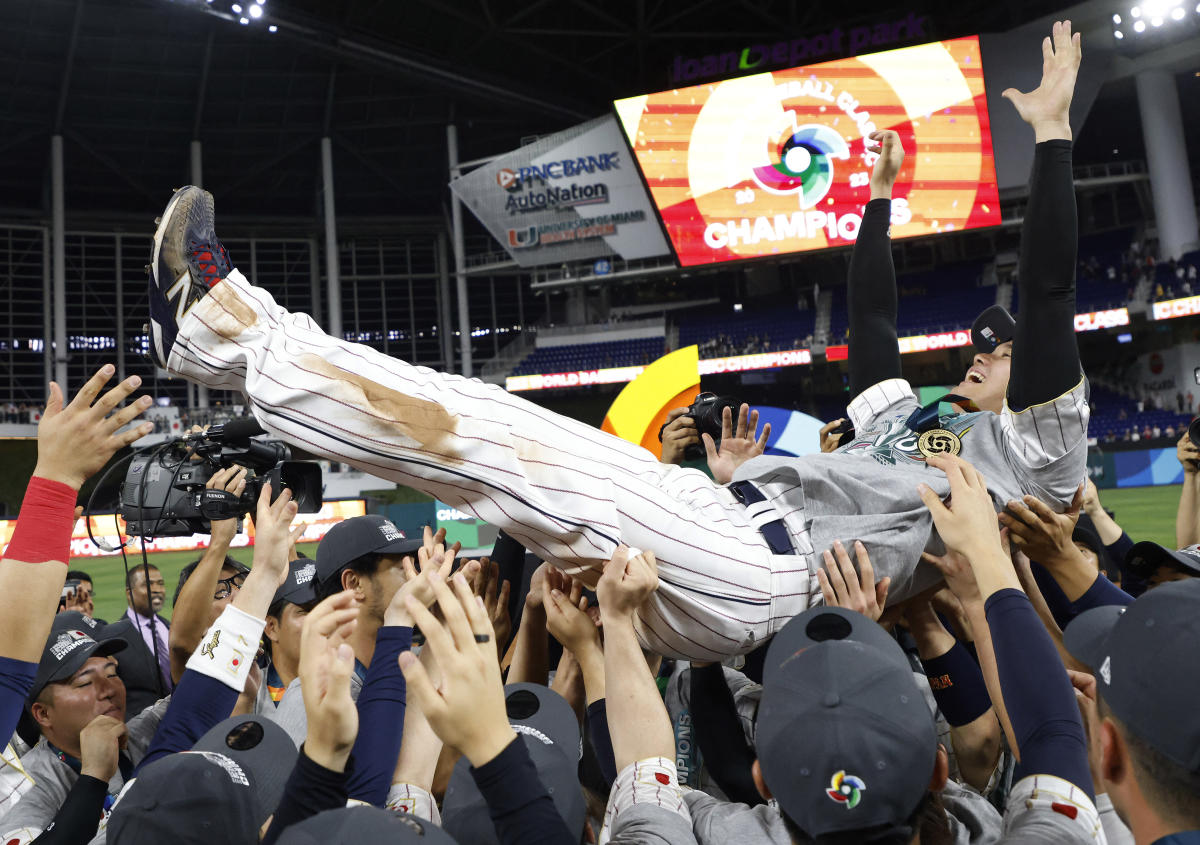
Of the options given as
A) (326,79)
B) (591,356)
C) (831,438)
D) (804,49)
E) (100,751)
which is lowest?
(100,751)

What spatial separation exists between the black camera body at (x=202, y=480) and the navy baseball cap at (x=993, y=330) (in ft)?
7.44

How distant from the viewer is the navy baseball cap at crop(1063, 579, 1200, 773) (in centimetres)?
104

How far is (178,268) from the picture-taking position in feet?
6.97

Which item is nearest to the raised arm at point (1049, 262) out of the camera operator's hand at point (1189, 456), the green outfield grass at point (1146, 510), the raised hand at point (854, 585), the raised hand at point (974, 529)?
the raised hand at point (974, 529)

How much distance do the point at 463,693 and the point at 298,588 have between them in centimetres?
208

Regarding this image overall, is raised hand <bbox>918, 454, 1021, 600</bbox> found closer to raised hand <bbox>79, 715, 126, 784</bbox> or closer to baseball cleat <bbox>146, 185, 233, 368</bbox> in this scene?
baseball cleat <bbox>146, 185, 233, 368</bbox>

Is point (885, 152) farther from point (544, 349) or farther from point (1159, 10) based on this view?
point (544, 349)

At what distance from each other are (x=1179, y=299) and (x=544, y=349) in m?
16.6

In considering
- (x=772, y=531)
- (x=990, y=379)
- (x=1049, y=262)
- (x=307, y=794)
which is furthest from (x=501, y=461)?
(x=990, y=379)

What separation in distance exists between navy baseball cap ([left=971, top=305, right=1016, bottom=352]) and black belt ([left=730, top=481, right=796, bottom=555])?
1108 mm

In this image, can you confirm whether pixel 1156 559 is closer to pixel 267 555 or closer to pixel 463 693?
pixel 463 693

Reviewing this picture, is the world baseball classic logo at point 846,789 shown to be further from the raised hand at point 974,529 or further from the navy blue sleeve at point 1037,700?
the raised hand at point 974,529

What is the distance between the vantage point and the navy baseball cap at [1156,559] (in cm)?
234

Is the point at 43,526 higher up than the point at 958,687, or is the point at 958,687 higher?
the point at 43,526
